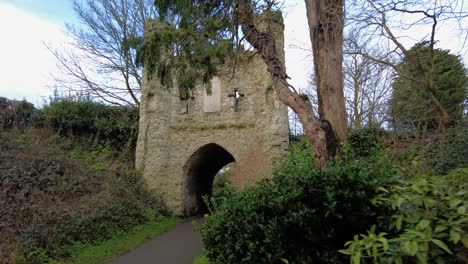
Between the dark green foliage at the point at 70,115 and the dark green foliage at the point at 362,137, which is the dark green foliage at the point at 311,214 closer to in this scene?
the dark green foliage at the point at 362,137

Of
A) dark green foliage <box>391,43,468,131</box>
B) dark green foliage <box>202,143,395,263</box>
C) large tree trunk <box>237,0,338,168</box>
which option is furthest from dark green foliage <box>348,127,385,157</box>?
dark green foliage <box>202,143,395,263</box>

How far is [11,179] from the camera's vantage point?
30.4 feet

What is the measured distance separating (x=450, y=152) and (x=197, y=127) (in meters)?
8.90

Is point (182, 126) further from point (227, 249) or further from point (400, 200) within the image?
point (400, 200)

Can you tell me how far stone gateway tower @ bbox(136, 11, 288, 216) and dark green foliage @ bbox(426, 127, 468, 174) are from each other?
519 cm

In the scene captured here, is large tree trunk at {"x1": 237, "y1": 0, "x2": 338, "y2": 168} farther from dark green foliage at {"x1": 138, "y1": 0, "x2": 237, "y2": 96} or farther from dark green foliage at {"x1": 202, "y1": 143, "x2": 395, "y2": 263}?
dark green foliage at {"x1": 202, "y1": 143, "x2": 395, "y2": 263}

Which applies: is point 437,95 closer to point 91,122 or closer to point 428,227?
point 428,227

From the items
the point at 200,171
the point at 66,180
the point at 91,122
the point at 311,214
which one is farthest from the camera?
the point at 200,171

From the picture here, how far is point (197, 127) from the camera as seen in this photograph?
47.4ft

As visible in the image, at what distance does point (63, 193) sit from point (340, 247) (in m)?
8.55

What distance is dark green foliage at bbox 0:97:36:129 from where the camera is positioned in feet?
44.1

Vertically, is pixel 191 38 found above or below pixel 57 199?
above

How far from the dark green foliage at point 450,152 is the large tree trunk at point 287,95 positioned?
4178mm

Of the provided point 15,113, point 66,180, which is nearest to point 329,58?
point 66,180
